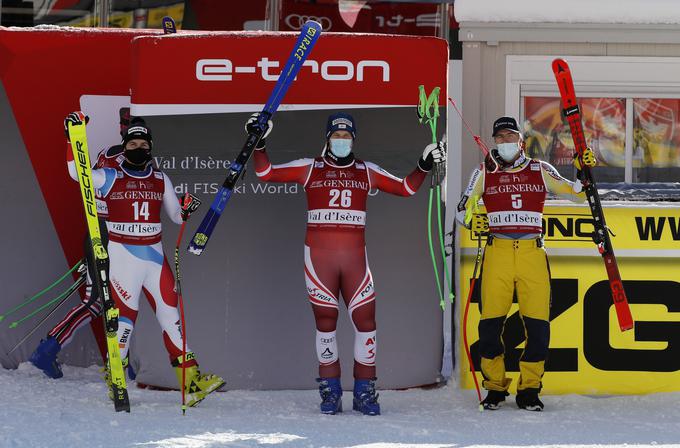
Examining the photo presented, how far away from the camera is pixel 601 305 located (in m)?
7.09

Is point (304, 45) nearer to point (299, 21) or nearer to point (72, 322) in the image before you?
point (72, 322)

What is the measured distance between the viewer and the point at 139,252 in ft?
21.6

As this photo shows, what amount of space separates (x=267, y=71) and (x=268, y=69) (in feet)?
0.05

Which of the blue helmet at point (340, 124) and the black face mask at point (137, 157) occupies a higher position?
the blue helmet at point (340, 124)

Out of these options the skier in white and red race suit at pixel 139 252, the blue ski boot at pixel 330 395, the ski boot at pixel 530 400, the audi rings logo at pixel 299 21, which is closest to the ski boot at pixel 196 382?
the skier in white and red race suit at pixel 139 252

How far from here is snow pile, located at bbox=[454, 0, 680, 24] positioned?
25.1 feet

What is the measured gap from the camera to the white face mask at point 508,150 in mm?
6621

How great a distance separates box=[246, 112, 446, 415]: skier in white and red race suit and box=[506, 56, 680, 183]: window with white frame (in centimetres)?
176

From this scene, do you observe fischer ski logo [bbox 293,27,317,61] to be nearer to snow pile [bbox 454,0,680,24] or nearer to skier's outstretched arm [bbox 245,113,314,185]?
skier's outstretched arm [bbox 245,113,314,185]

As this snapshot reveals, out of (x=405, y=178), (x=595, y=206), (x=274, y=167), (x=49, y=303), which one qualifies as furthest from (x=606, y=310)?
(x=49, y=303)

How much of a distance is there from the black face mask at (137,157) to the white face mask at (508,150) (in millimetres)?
2085

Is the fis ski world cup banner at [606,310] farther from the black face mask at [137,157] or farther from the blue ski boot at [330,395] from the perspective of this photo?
the black face mask at [137,157]

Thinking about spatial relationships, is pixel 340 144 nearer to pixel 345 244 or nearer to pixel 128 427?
pixel 345 244

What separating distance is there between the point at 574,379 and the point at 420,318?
1.03 metres
